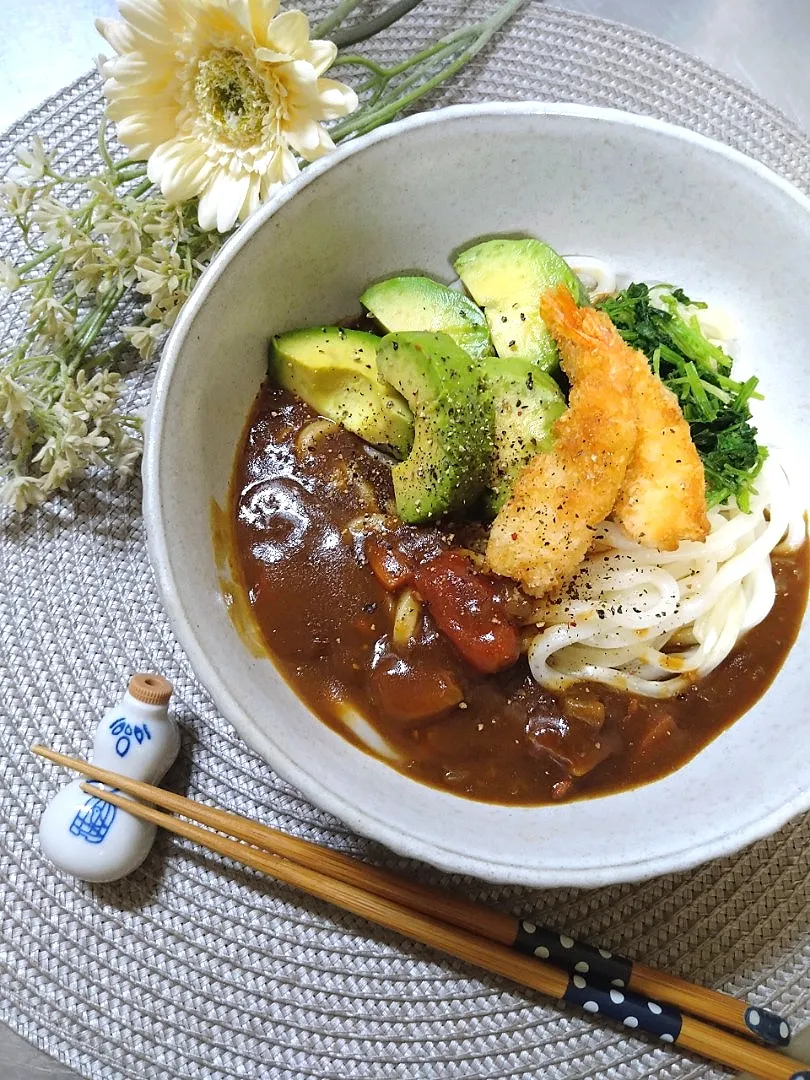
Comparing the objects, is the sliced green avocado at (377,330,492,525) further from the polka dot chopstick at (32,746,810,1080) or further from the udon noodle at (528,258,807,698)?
the polka dot chopstick at (32,746,810,1080)

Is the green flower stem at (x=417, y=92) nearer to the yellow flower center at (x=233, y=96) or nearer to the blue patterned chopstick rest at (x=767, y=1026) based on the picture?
the yellow flower center at (x=233, y=96)

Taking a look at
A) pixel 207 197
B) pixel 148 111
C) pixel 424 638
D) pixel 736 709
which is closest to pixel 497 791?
pixel 424 638

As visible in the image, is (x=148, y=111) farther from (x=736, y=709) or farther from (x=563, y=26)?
(x=736, y=709)

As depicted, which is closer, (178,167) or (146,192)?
(178,167)

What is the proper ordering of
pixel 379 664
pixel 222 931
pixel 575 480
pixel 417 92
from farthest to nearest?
pixel 417 92 → pixel 222 931 → pixel 379 664 → pixel 575 480

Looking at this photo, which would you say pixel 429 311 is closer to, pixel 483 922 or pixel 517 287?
pixel 517 287

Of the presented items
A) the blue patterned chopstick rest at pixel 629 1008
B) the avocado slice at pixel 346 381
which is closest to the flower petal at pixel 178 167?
the avocado slice at pixel 346 381

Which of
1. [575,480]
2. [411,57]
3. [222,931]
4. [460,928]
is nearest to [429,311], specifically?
[575,480]
